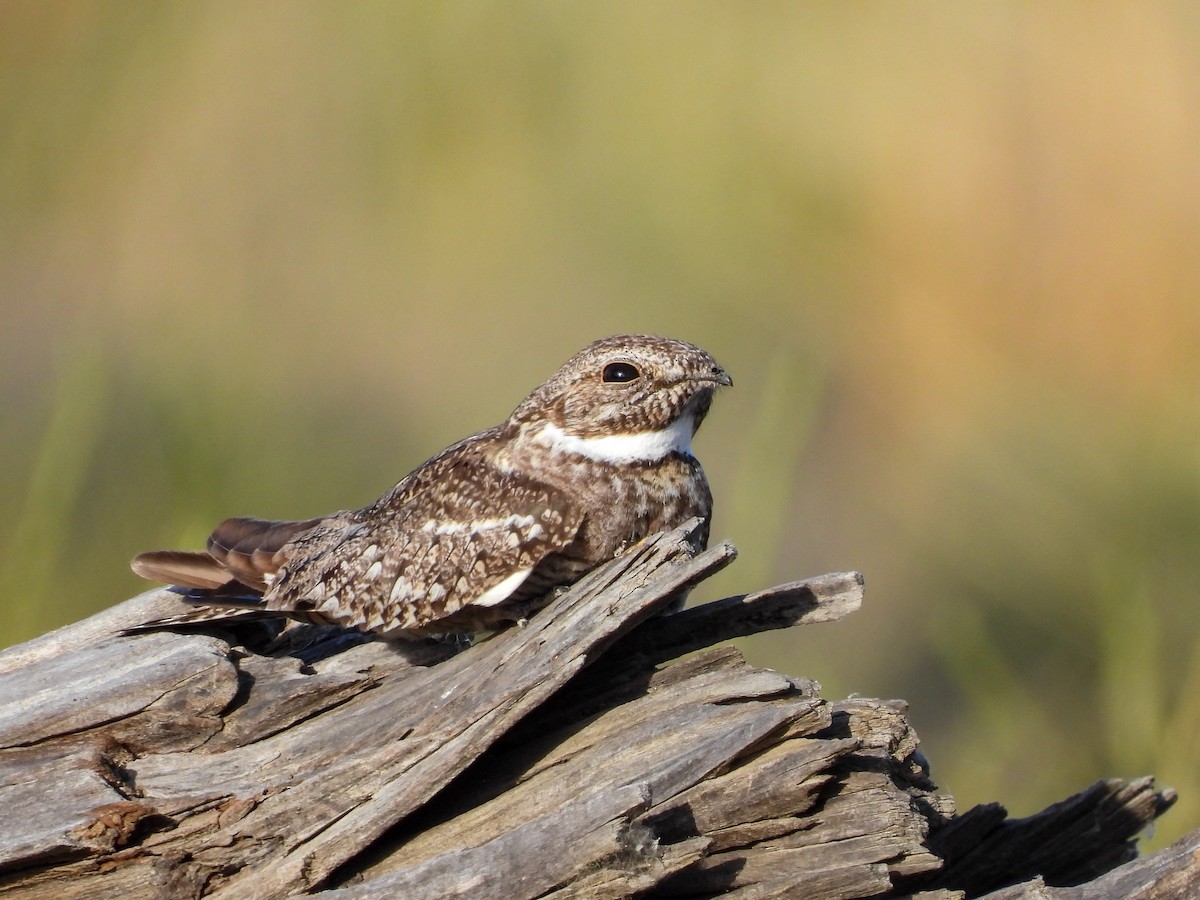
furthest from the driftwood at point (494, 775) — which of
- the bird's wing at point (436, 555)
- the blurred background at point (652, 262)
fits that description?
the blurred background at point (652, 262)

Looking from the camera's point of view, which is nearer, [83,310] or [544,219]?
[83,310]

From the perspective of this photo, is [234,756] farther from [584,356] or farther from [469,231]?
[469,231]

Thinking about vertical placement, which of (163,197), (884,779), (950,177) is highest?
(163,197)

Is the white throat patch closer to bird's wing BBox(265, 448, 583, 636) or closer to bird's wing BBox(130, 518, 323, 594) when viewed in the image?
bird's wing BBox(265, 448, 583, 636)

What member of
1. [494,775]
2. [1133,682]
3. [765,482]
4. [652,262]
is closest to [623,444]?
[494,775]

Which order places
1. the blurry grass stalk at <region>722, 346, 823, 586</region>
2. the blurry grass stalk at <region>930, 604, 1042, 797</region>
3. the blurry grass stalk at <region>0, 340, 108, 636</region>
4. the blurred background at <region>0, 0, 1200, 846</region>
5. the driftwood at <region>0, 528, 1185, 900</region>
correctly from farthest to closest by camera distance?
the blurred background at <region>0, 0, 1200, 846</region> → the blurry grass stalk at <region>930, 604, 1042, 797</region> → the blurry grass stalk at <region>722, 346, 823, 586</region> → the blurry grass stalk at <region>0, 340, 108, 636</region> → the driftwood at <region>0, 528, 1185, 900</region>


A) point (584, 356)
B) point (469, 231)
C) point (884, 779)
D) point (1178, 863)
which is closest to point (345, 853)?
A: point (884, 779)

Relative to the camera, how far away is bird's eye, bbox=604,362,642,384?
3162 mm

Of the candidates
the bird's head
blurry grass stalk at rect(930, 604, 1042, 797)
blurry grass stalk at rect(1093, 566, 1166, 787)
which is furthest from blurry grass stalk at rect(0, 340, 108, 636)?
blurry grass stalk at rect(1093, 566, 1166, 787)

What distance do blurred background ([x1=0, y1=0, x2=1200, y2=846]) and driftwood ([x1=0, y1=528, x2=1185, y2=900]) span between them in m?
3.01

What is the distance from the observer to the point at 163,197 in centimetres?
941

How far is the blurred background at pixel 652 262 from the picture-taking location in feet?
20.6

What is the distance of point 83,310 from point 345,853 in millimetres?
7188

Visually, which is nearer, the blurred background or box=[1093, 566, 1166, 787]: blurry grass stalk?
box=[1093, 566, 1166, 787]: blurry grass stalk
